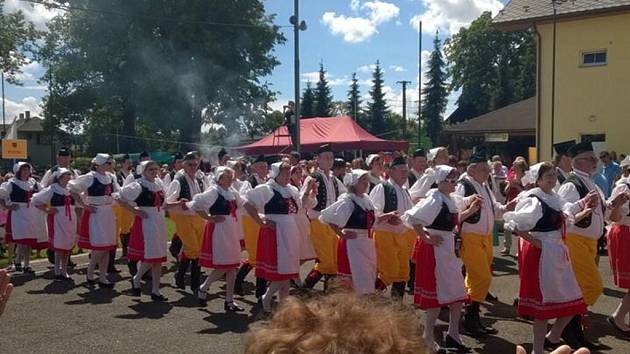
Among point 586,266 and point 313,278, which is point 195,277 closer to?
point 313,278

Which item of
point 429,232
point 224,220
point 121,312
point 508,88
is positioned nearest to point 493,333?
point 429,232

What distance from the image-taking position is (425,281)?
638 cm

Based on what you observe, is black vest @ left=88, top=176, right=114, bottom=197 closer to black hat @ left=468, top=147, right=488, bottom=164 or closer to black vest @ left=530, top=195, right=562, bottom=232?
black hat @ left=468, top=147, right=488, bottom=164

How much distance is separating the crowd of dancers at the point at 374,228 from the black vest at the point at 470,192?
16mm

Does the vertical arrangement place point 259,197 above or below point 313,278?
above

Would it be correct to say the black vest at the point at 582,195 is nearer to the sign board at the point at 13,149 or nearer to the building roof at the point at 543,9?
the building roof at the point at 543,9

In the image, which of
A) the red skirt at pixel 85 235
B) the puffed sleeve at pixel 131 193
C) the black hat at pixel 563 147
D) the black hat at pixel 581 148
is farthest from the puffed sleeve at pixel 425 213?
the red skirt at pixel 85 235

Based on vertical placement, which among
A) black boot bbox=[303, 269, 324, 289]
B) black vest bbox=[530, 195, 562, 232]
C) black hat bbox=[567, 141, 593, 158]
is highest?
black hat bbox=[567, 141, 593, 158]

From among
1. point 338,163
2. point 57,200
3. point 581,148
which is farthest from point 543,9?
point 57,200

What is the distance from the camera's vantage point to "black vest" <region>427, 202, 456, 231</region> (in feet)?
21.1

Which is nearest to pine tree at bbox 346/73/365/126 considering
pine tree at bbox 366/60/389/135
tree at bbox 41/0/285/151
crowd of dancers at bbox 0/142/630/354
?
pine tree at bbox 366/60/389/135

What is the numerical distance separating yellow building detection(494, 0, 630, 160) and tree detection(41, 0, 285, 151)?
16.5 meters

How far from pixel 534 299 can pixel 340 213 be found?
2.16 m

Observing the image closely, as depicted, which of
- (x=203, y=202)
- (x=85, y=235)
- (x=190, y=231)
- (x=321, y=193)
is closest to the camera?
(x=203, y=202)
